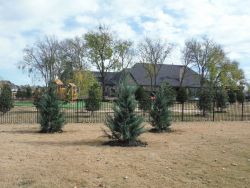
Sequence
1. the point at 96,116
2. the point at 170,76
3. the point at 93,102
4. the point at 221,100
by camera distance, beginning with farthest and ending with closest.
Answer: the point at 170,76, the point at 221,100, the point at 93,102, the point at 96,116

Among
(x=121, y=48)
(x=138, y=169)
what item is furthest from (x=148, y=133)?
(x=121, y=48)

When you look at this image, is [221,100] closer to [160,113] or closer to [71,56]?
[160,113]

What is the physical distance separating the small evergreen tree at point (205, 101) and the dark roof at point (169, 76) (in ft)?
174

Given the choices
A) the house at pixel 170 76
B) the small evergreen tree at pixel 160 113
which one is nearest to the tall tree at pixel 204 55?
the house at pixel 170 76

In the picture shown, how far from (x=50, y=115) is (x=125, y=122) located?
16.3 feet

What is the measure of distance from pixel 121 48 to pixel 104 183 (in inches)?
2184

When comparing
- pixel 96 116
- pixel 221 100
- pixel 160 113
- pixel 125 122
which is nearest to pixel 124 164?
pixel 125 122

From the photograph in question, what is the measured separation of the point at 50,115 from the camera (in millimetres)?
15609

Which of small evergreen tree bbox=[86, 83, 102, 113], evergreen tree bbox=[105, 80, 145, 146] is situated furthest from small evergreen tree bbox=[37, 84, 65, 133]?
small evergreen tree bbox=[86, 83, 102, 113]

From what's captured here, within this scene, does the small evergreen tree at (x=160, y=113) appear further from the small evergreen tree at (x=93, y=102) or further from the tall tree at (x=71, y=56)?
the tall tree at (x=71, y=56)

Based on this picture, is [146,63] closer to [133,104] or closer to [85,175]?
[133,104]

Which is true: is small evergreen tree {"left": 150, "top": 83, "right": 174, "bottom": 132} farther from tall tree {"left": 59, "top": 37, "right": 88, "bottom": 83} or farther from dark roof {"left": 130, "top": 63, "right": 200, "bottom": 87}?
dark roof {"left": 130, "top": 63, "right": 200, "bottom": 87}

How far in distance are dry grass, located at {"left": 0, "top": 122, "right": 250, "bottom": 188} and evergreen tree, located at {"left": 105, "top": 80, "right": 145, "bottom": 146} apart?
0.59 meters

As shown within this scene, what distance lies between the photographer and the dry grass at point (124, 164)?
23.1 ft
